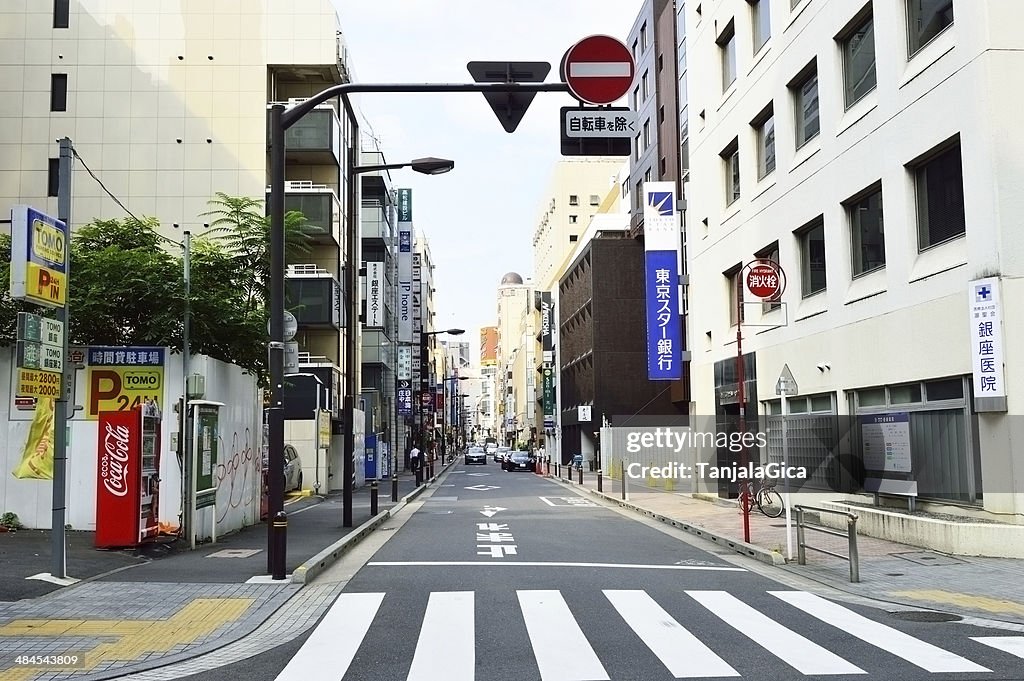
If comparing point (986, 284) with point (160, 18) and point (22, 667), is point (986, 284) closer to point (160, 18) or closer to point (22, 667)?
point (22, 667)

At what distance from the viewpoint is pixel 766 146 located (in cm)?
2659

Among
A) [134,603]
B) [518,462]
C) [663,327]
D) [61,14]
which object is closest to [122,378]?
[134,603]

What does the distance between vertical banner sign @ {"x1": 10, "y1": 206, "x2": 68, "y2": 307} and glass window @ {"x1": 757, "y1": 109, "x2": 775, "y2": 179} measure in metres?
18.7

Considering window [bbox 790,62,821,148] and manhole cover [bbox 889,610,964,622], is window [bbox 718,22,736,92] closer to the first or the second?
window [bbox 790,62,821,148]

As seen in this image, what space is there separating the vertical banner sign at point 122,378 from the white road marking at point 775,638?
10273 mm

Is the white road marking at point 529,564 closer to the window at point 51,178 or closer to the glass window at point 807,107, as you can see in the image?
the glass window at point 807,107

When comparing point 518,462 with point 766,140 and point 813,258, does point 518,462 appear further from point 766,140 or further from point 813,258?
point 813,258

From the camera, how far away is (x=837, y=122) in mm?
21328

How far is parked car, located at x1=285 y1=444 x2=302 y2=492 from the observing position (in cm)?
3278

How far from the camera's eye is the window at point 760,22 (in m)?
26.4

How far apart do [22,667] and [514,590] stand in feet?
18.8


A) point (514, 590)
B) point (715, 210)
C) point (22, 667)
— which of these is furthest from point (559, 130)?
point (715, 210)

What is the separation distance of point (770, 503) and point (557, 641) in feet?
51.5

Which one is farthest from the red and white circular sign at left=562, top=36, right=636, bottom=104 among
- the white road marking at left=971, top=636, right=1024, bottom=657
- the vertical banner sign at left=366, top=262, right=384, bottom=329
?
the vertical banner sign at left=366, top=262, right=384, bottom=329
